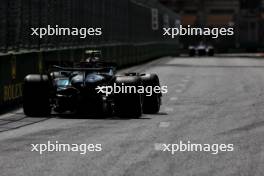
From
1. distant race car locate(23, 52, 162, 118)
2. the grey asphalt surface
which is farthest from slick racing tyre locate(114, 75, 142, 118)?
the grey asphalt surface

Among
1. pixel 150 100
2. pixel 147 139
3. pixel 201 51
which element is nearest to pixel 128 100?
pixel 150 100

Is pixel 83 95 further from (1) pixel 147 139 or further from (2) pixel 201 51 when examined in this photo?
(2) pixel 201 51

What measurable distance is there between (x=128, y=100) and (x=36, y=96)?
5.28 feet

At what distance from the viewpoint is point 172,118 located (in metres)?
17.1

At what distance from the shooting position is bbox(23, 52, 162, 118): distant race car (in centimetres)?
1702

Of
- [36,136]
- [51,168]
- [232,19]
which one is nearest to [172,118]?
[36,136]

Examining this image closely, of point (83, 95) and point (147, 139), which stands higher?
point (83, 95)

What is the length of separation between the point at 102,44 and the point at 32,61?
16931mm

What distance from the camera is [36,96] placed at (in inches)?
679

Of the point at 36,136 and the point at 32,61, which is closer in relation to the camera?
the point at 36,136

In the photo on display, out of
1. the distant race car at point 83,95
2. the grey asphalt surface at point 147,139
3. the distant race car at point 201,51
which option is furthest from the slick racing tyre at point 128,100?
the distant race car at point 201,51

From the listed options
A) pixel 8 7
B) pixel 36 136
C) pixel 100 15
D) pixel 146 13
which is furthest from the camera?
pixel 146 13

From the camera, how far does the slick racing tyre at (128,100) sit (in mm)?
16875

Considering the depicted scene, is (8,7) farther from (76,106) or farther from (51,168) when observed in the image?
(51,168)
